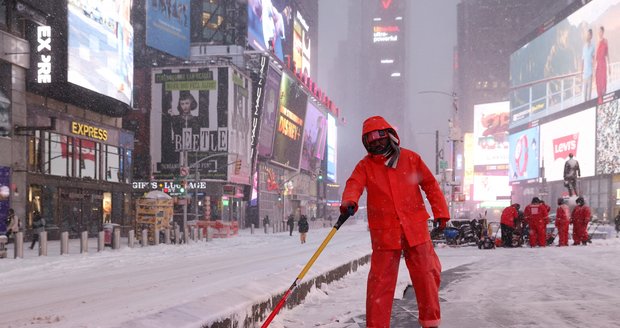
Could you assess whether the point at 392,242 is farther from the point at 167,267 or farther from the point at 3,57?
the point at 3,57

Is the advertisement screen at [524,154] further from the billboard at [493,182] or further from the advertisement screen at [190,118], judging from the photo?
the advertisement screen at [190,118]

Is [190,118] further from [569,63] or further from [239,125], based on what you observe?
[569,63]

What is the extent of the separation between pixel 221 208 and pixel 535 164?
46.4 metres

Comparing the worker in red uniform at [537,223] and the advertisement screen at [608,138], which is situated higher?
the advertisement screen at [608,138]

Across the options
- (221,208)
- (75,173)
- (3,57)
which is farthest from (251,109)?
(3,57)

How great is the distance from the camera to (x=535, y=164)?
89750mm

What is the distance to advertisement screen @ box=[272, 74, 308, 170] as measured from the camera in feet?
266

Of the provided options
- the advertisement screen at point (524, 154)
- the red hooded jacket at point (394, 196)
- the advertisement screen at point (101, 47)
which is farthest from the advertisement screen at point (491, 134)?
the red hooded jacket at point (394, 196)

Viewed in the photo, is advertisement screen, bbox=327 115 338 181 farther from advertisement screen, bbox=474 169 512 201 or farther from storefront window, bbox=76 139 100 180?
storefront window, bbox=76 139 100 180

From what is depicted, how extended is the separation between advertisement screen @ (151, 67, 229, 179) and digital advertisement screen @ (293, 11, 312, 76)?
3931 centimetres

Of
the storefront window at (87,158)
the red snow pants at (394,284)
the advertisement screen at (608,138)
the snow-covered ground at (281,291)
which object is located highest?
the advertisement screen at (608,138)

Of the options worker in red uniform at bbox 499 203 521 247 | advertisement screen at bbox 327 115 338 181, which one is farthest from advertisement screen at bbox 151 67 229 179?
advertisement screen at bbox 327 115 338 181

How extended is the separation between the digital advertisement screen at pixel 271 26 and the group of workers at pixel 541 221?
56.2 metres

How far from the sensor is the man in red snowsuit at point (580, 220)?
2430cm
